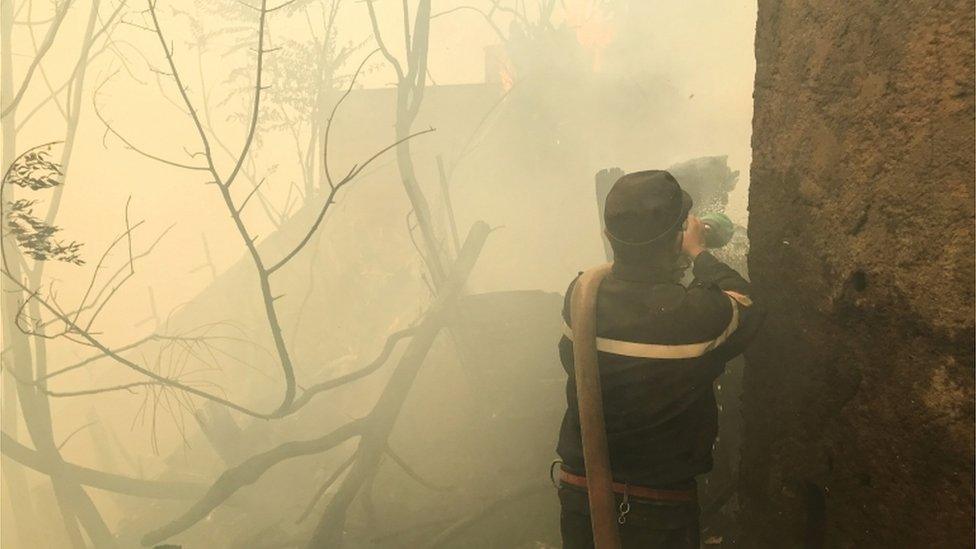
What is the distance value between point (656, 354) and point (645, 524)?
0.61 metres

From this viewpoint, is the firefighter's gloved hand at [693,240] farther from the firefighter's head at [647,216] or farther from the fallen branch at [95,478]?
the fallen branch at [95,478]

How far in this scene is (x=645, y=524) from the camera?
169 cm

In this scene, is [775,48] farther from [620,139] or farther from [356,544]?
[620,139]

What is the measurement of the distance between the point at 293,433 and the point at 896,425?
695cm

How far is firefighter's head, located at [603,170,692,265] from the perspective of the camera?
1.57 m

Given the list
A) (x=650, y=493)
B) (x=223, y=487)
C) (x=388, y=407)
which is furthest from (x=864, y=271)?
(x=223, y=487)

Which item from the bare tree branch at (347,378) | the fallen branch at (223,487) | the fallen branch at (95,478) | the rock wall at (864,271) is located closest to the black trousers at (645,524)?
the rock wall at (864,271)

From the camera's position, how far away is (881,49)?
1.25 m

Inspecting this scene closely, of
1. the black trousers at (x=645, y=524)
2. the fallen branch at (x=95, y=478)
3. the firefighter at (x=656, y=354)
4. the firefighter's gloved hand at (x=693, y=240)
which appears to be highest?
the firefighter's gloved hand at (x=693, y=240)

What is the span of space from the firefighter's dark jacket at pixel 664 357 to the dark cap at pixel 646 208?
0.12 meters

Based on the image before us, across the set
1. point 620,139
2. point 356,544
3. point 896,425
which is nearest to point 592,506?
point 896,425

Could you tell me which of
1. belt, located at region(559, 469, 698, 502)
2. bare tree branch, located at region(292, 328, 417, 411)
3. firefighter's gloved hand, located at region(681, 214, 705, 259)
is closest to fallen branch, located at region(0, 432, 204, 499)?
bare tree branch, located at region(292, 328, 417, 411)

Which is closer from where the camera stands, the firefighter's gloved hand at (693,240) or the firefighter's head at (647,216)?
the firefighter's head at (647,216)

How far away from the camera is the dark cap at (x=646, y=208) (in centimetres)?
156
